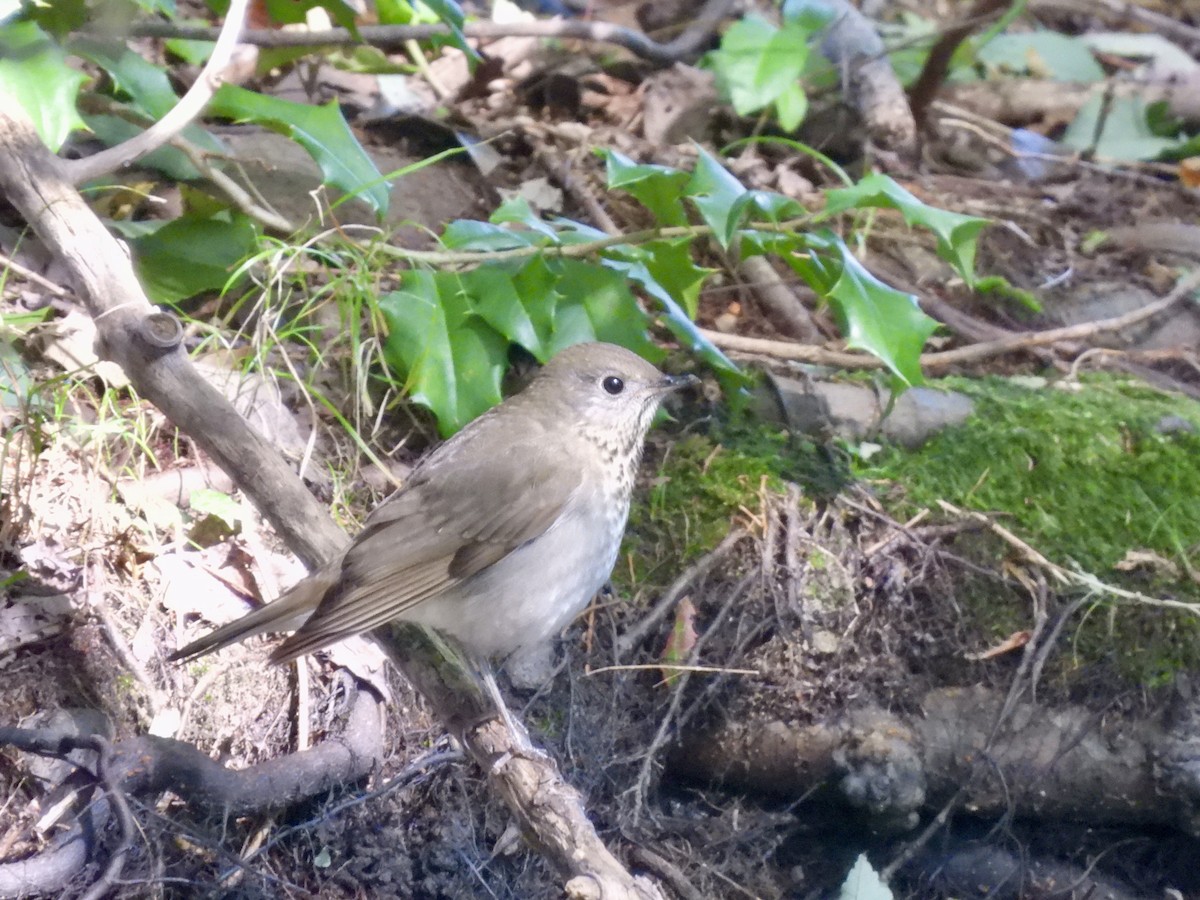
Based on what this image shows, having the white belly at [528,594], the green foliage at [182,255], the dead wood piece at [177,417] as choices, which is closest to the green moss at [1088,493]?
the white belly at [528,594]

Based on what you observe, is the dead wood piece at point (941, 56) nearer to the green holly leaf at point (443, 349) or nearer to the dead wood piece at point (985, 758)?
the green holly leaf at point (443, 349)

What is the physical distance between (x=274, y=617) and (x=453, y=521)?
0.53 metres

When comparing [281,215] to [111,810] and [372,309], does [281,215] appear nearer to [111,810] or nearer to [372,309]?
[372,309]

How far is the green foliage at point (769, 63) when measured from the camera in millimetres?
5242

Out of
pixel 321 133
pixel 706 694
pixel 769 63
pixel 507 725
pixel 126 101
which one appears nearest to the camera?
pixel 507 725

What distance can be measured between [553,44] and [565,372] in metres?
3.17

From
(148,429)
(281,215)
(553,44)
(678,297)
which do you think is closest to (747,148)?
(553,44)

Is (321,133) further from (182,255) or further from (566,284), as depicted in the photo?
(566,284)

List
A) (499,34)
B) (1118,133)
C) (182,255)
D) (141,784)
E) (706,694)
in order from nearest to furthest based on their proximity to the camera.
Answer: (141,784) → (706,694) → (182,255) → (499,34) → (1118,133)

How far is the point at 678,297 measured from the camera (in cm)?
399

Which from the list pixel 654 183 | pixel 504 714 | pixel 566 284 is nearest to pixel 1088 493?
pixel 654 183

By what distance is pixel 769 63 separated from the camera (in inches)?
208

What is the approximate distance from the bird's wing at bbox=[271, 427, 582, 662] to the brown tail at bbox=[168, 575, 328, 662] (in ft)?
0.26

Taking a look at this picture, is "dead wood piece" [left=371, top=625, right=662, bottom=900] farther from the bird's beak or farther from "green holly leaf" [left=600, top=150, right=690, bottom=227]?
"green holly leaf" [left=600, top=150, right=690, bottom=227]
